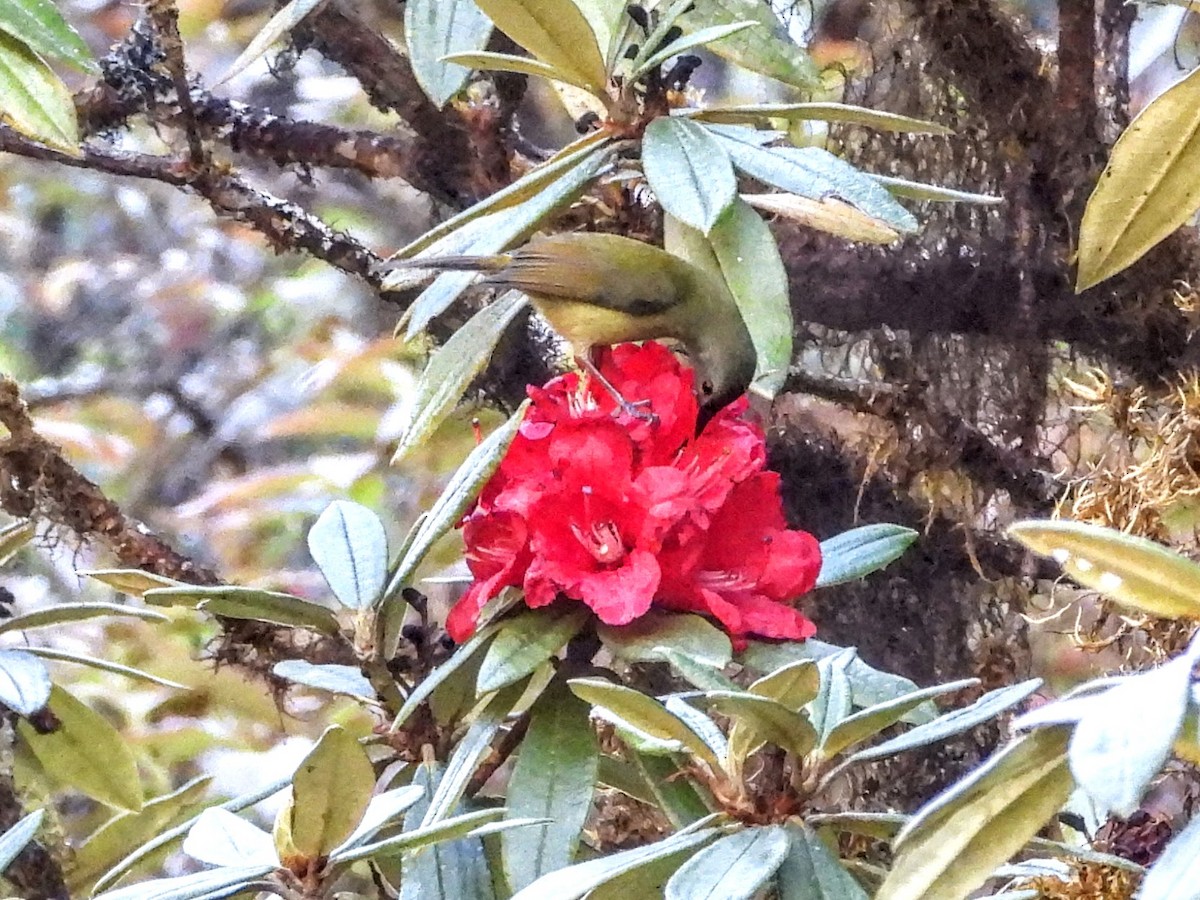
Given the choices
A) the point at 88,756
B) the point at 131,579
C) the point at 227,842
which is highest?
the point at 131,579

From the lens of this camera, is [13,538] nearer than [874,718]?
No

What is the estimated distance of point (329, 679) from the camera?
2.73 feet

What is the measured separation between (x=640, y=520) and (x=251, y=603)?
242 millimetres

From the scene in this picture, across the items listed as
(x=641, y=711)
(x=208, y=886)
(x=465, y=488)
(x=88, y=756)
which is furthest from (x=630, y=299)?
(x=88, y=756)

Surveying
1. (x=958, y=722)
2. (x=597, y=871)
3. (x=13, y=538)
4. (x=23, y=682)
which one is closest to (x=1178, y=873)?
(x=958, y=722)

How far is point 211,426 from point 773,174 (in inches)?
83.2

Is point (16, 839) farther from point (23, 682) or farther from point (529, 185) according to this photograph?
point (529, 185)

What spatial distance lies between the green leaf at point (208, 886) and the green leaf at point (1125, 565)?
42 centimetres

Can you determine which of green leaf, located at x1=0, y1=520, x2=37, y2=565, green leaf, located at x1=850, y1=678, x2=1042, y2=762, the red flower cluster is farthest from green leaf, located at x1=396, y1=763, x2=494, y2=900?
green leaf, located at x1=0, y1=520, x2=37, y2=565

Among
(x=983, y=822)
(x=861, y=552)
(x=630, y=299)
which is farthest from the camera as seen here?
(x=630, y=299)

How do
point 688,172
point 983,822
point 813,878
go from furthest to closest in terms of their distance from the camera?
point 688,172 → point 813,878 → point 983,822

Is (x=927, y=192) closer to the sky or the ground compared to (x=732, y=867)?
closer to the sky

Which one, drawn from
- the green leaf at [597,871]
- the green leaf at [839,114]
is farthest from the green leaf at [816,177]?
the green leaf at [597,871]

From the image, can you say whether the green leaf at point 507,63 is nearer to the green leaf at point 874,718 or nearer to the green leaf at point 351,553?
the green leaf at point 351,553
